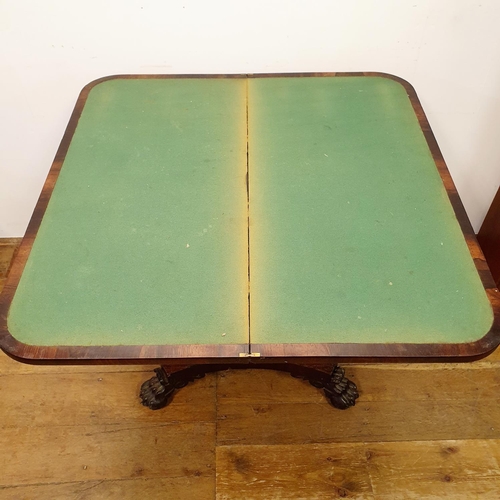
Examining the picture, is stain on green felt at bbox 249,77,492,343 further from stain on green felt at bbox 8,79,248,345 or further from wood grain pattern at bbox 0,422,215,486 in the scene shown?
wood grain pattern at bbox 0,422,215,486

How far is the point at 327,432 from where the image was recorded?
4.74ft

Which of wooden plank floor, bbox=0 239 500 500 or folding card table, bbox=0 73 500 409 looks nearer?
folding card table, bbox=0 73 500 409

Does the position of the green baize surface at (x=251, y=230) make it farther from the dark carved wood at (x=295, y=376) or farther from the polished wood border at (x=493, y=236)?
the polished wood border at (x=493, y=236)

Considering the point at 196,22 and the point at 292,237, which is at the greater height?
the point at 196,22

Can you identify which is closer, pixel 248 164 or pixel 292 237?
pixel 292 237

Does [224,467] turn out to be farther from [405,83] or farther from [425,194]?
[405,83]

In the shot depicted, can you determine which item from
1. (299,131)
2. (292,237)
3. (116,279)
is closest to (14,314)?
(116,279)

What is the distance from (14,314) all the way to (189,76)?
0.87 m

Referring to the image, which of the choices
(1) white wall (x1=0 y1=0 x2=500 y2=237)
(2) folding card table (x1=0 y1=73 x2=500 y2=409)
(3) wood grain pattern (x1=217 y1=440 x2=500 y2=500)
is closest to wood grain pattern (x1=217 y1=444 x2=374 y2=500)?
(3) wood grain pattern (x1=217 y1=440 x2=500 y2=500)

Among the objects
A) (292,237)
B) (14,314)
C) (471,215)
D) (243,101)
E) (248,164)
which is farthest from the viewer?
(471,215)

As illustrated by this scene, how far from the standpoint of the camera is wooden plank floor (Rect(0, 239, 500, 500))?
1345mm

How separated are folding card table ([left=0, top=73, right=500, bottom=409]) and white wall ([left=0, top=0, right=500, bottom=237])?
0.15 meters

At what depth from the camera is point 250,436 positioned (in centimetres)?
144

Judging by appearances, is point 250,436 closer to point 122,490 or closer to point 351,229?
point 122,490
